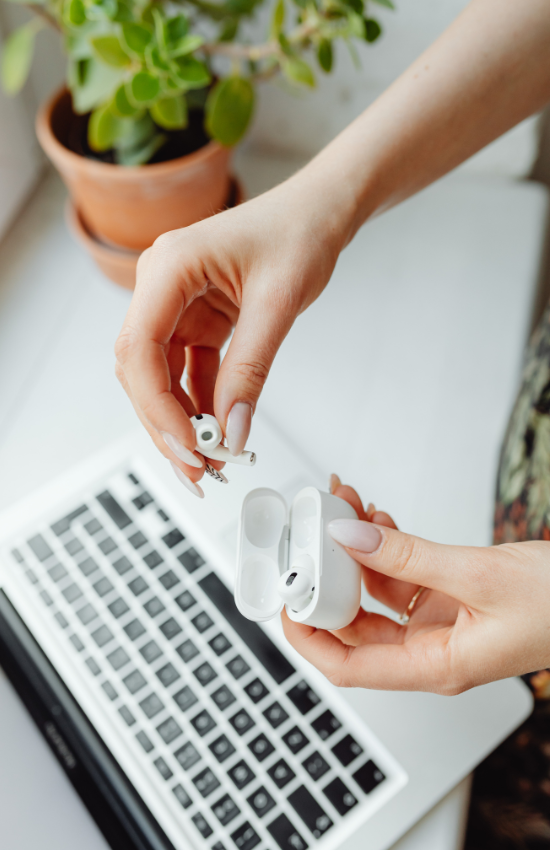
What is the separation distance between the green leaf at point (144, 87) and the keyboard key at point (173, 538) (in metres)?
0.35

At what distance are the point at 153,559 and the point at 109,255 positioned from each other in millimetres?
340

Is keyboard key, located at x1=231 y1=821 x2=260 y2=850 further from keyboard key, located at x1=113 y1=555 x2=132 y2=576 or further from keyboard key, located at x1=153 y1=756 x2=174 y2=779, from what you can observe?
keyboard key, located at x1=113 y1=555 x2=132 y2=576

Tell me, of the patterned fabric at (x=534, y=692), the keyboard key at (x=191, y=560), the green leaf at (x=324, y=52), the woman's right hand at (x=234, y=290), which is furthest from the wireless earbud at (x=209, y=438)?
the green leaf at (x=324, y=52)

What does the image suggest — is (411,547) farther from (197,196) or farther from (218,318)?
(197,196)

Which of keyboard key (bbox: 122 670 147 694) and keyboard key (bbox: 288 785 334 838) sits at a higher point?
keyboard key (bbox: 122 670 147 694)

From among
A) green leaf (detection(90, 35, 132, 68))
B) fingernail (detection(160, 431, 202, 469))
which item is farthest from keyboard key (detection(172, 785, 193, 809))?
green leaf (detection(90, 35, 132, 68))

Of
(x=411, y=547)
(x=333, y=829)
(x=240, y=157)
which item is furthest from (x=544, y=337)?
(x=240, y=157)

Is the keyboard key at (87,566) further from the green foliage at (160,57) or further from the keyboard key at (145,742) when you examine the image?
the green foliage at (160,57)

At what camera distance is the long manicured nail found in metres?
0.36

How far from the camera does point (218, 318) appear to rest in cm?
47

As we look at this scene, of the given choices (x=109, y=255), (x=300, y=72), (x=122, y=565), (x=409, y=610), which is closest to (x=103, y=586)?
(x=122, y=565)

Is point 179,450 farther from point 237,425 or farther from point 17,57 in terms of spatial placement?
point 17,57

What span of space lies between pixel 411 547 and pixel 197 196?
0.42m

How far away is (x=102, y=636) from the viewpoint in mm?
450
